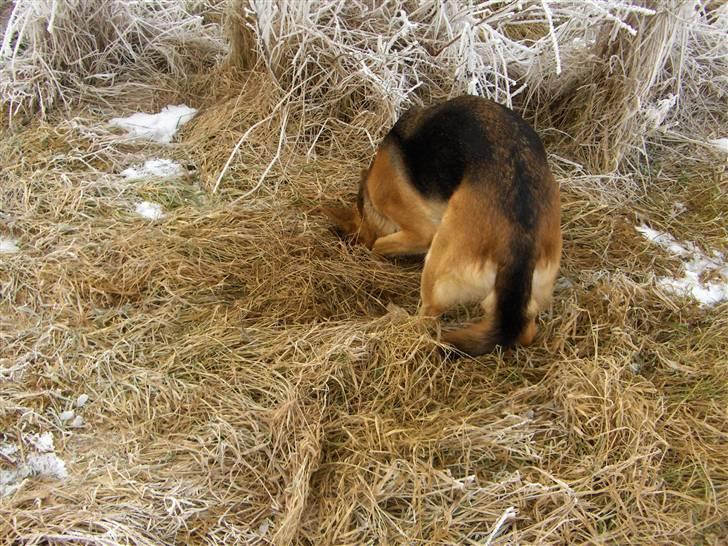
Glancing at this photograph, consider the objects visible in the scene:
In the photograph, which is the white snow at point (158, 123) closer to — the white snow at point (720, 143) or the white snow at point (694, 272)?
the white snow at point (694, 272)

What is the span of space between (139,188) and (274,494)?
1933 millimetres

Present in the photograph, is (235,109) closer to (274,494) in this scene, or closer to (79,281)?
(79,281)

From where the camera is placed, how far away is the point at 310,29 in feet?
10.7

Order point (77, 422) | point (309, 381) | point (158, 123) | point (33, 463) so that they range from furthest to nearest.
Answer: point (158, 123), point (309, 381), point (77, 422), point (33, 463)

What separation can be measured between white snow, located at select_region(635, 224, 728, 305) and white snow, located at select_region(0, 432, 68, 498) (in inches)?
102

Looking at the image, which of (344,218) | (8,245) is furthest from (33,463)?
(344,218)

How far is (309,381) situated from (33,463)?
949mm

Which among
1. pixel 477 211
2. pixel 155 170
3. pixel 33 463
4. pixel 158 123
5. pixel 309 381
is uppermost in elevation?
pixel 477 211

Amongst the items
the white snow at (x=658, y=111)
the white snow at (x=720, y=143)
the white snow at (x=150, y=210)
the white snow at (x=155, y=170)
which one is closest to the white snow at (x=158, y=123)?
the white snow at (x=155, y=170)

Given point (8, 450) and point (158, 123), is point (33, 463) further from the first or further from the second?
point (158, 123)

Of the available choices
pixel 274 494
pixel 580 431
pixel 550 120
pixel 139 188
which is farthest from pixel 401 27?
pixel 274 494

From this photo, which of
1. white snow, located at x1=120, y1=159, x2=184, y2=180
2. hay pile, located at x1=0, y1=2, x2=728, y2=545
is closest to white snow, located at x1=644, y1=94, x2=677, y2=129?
hay pile, located at x1=0, y1=2, x2=728, y2=545

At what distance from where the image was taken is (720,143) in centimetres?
370

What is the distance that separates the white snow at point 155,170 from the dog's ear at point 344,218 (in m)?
0.99
